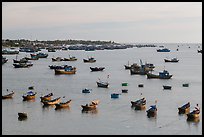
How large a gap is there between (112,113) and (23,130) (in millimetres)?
5533

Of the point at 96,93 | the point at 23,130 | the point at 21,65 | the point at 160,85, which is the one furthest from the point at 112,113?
the point at 21,65

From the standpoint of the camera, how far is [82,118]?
2061cm

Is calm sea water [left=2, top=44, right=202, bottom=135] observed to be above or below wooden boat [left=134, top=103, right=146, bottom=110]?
below

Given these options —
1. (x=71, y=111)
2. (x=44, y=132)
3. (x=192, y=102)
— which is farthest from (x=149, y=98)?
(x=44, y=132)

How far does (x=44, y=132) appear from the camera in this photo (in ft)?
58.2

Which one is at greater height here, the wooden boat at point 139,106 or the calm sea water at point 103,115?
the wooden boat at point 139,106

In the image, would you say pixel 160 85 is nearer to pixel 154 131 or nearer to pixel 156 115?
pixel 156 115

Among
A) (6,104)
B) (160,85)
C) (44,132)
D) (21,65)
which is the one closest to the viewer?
(44,132)

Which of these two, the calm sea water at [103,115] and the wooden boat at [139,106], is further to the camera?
the wooden boat at [139,106]

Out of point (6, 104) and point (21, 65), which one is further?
point (21, 65)

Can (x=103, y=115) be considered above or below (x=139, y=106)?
below

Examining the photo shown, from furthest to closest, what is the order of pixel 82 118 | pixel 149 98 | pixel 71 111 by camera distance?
pixel 149 98 → pixel 71 111 → pixel 82 118

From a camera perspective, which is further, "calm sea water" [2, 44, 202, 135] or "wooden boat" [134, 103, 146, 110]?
"wooden boat" [134, 103, 146, 110]

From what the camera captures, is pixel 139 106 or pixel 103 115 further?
pixel 139 106
